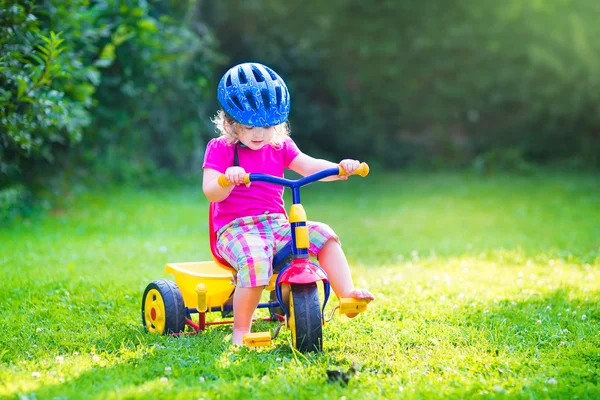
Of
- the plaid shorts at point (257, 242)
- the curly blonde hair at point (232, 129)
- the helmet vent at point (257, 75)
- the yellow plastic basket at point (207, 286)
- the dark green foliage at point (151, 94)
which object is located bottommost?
the yellow plastic basket at point (207, 286)

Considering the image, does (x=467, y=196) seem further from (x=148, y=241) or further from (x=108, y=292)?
(x=108, y=292)

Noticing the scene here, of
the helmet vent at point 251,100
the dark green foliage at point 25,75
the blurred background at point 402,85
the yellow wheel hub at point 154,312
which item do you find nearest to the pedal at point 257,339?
the yellow wheel hub at point 154,312

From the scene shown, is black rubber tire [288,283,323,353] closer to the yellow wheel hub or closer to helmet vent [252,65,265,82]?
the yellow wheel hub

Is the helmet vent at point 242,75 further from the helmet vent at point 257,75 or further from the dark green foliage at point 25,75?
the dark green foliage at point 25,75

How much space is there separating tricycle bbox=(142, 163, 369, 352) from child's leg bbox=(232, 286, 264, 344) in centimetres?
13

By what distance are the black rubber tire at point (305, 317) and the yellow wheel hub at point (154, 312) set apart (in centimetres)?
82

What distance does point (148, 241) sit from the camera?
746 cm

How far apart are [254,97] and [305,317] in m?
1.23

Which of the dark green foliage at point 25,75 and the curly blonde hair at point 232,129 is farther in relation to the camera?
the dark green foliage at point 25,75

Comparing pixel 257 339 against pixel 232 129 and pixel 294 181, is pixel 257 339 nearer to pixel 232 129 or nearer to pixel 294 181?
pixel 294 181

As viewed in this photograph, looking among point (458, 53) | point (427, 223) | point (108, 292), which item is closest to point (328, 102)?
point (458, 53)

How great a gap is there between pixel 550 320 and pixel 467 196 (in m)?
7.52

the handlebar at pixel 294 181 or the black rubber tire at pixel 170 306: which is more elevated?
the handlebar at pixel 294 181

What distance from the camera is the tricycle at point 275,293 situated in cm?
363
